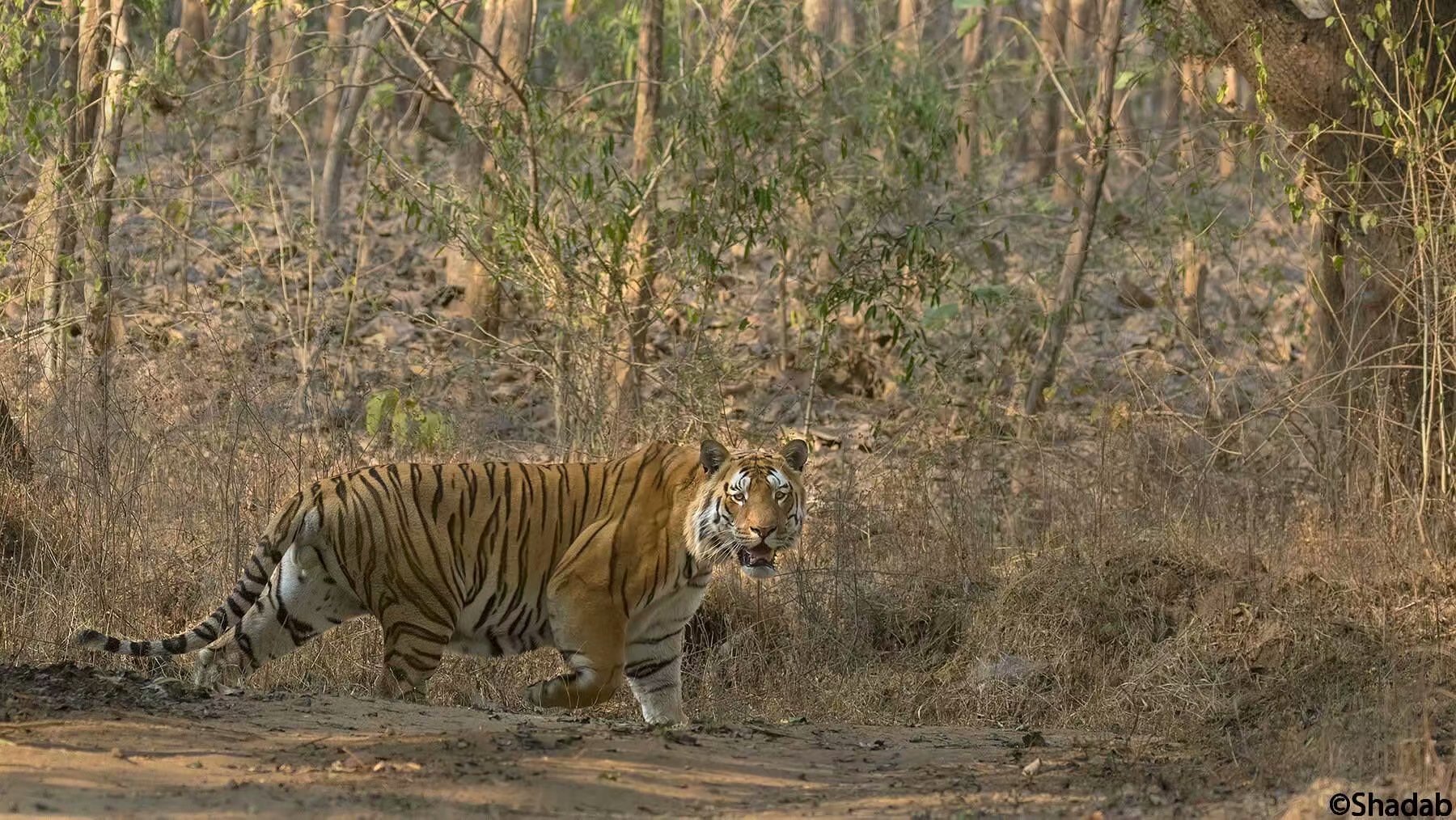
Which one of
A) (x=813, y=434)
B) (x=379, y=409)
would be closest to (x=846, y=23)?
(x=813, y=434)

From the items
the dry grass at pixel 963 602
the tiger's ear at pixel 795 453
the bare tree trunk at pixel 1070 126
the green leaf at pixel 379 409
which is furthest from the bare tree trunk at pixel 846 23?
the tiger's ear at pixel 795 453

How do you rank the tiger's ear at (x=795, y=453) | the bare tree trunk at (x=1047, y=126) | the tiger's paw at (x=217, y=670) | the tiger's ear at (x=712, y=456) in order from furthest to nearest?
1. the bare tree trunk at (x=1047, y=126)
2. the tiger's ear at (x=795, y=453)
3. the tiger's ear at (x=712, y=456)
4. the tiger's paw at (x=217, y=670)

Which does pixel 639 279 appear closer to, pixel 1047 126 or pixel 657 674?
pixel 657 674

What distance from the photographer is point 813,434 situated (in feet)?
38.9

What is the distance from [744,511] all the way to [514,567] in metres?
0.96

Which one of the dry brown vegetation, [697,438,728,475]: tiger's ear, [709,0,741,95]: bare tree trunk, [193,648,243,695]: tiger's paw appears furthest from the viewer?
[709,0,741,95]: bare tree trunk

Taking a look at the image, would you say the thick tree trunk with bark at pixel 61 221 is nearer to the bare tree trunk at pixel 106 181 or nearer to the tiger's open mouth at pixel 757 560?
the bare tree trunk at pixel 106 181

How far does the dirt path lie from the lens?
15.6 feet

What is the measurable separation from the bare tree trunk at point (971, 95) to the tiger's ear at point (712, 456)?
4194mm

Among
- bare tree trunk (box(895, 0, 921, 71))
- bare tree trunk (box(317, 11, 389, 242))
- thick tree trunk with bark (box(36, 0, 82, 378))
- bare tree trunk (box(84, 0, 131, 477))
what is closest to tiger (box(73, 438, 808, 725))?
bare tree trunk (box(84, 0, 131, 477))

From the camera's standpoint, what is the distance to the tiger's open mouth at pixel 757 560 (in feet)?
22.4

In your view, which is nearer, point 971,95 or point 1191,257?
point 1191,257

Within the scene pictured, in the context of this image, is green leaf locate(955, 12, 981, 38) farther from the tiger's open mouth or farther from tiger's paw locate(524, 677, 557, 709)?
tiger's paw locate(524, 677, 557, 709)

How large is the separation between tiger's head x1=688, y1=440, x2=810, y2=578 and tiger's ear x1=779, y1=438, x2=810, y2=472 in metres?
0.13
